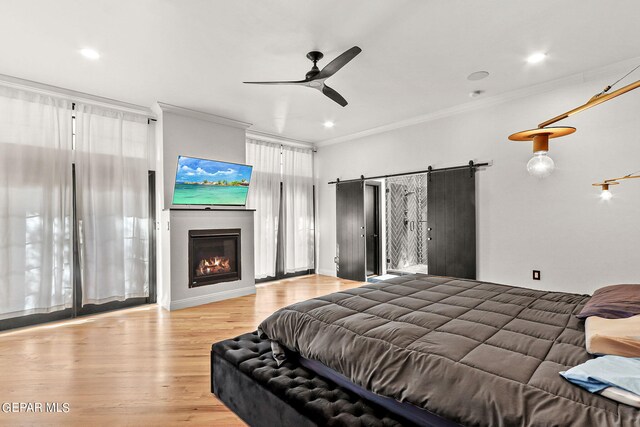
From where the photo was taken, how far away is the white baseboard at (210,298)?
14.5ft

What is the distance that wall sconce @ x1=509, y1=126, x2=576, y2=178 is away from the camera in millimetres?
1497

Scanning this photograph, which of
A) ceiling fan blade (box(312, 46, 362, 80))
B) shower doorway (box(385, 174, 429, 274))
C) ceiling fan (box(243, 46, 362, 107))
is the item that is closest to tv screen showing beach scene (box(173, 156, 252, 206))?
ceiling fan (box(243, 46, 362, 107))

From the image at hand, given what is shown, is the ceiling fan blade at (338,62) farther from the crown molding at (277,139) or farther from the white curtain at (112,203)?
the crown molding at (277,139)

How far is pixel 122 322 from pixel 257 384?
289cm

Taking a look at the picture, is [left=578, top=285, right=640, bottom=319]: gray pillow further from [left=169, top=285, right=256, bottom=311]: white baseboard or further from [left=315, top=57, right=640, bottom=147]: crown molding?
[left=169, top=285, right=256, bottom=311]: white baseboard

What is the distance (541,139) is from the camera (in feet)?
5.27

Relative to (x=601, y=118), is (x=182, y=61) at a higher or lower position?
higher

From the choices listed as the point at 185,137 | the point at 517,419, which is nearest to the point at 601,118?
the point at 517,419

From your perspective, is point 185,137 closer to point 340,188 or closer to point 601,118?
point 340,188

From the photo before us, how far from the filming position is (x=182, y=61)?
10.7 ft

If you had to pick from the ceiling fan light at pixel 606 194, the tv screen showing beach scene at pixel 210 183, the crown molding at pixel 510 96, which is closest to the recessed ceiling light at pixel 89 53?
Answer: the tv screen showing beach scene at pixel 210 183

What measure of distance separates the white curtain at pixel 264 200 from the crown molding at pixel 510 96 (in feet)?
5.67

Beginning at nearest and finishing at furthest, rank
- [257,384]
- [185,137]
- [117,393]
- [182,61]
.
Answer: [257,384], [117,393], [182,61], [185,137]

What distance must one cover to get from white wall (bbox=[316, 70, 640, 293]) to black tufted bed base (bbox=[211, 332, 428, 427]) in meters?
3.42
